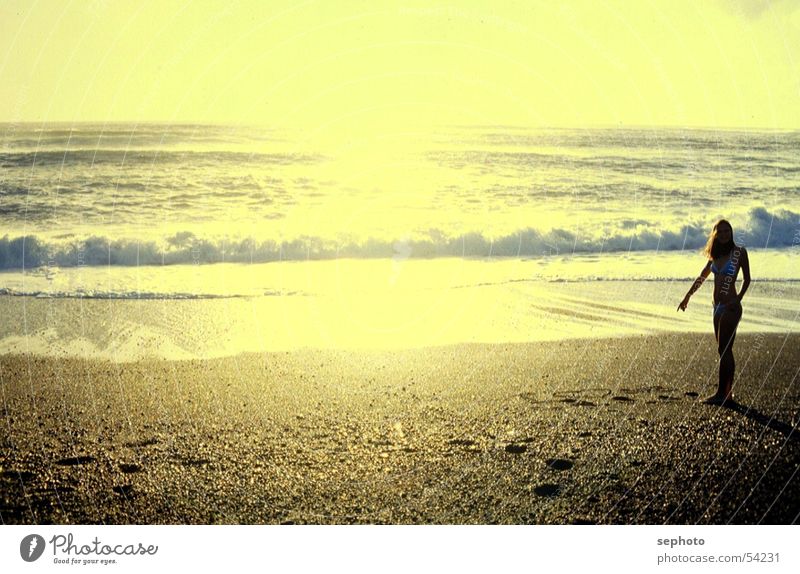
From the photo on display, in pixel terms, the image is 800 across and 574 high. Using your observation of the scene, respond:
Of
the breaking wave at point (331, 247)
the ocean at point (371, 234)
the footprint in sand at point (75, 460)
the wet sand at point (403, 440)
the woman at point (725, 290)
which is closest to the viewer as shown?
the wet sand at point (403, 440)

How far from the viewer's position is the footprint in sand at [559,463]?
28.7 feet

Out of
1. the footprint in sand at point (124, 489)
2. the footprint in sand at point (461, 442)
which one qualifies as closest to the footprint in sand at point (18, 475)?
the footprint in sand at point (124, 489)

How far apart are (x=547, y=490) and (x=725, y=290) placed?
3182 mm

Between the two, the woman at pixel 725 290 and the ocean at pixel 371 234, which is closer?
the woman at pixel 725 290

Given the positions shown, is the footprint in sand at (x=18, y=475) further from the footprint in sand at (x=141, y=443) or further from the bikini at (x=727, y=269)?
Result: the bikini at (x=727, y=269)

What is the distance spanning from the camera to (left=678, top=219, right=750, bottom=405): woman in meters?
9.85

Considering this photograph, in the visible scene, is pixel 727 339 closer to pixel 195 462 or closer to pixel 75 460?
pixel 195 462

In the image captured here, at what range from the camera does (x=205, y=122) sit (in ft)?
62.6

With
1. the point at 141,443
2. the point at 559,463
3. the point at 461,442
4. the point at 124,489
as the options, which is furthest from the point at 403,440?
the point at 124,489

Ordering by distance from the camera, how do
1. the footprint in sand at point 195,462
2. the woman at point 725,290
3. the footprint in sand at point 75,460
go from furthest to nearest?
the woman at point 725,290, the footprint in sand at point 195,462, the footprint in sand at point 75,460

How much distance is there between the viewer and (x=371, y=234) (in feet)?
55.6

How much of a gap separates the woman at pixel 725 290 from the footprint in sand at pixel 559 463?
227cm

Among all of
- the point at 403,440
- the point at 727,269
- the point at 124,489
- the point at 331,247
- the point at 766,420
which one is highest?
the point at 727,269
